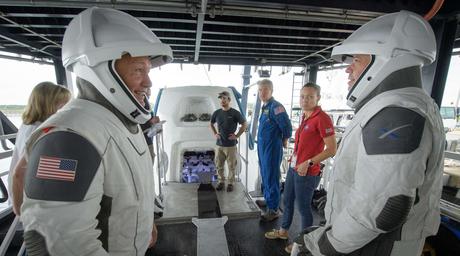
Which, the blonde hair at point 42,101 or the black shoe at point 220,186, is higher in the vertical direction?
the blonde hair at point 42,101

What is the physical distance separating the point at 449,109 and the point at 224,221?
33.6 ft

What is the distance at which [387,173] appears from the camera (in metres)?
0.85

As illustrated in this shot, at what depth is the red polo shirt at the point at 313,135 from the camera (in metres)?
2.03

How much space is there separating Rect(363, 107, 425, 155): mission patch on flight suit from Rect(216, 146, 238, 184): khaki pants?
2954 mm

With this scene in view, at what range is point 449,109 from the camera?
8047mm

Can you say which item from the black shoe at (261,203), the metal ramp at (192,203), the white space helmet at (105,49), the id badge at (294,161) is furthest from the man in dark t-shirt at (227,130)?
the white space helmet at (105,49)

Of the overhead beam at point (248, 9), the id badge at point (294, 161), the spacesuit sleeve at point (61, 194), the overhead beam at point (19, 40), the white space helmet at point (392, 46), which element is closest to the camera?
the spacesuit sleeve at point (61, 194)

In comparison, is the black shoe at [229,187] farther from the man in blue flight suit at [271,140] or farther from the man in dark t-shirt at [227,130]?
the man in blue flight suit at [271,140]

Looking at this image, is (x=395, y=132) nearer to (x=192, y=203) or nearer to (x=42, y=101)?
(x=42, y=101)

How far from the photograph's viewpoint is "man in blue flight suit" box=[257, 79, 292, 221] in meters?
2.86

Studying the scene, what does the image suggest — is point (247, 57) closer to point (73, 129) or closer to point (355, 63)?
point (355, 63)

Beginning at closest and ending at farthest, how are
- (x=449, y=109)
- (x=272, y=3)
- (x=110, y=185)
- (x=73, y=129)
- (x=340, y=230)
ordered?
(x=73, y=129), (x=110, y=185), (x=340, y=230), (x=272, y=3), (x=449, y=109)

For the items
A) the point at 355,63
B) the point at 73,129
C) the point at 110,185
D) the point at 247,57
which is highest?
the point at 247,57

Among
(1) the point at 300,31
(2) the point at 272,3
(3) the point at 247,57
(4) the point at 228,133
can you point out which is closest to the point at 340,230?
(2) the point at 272,3
